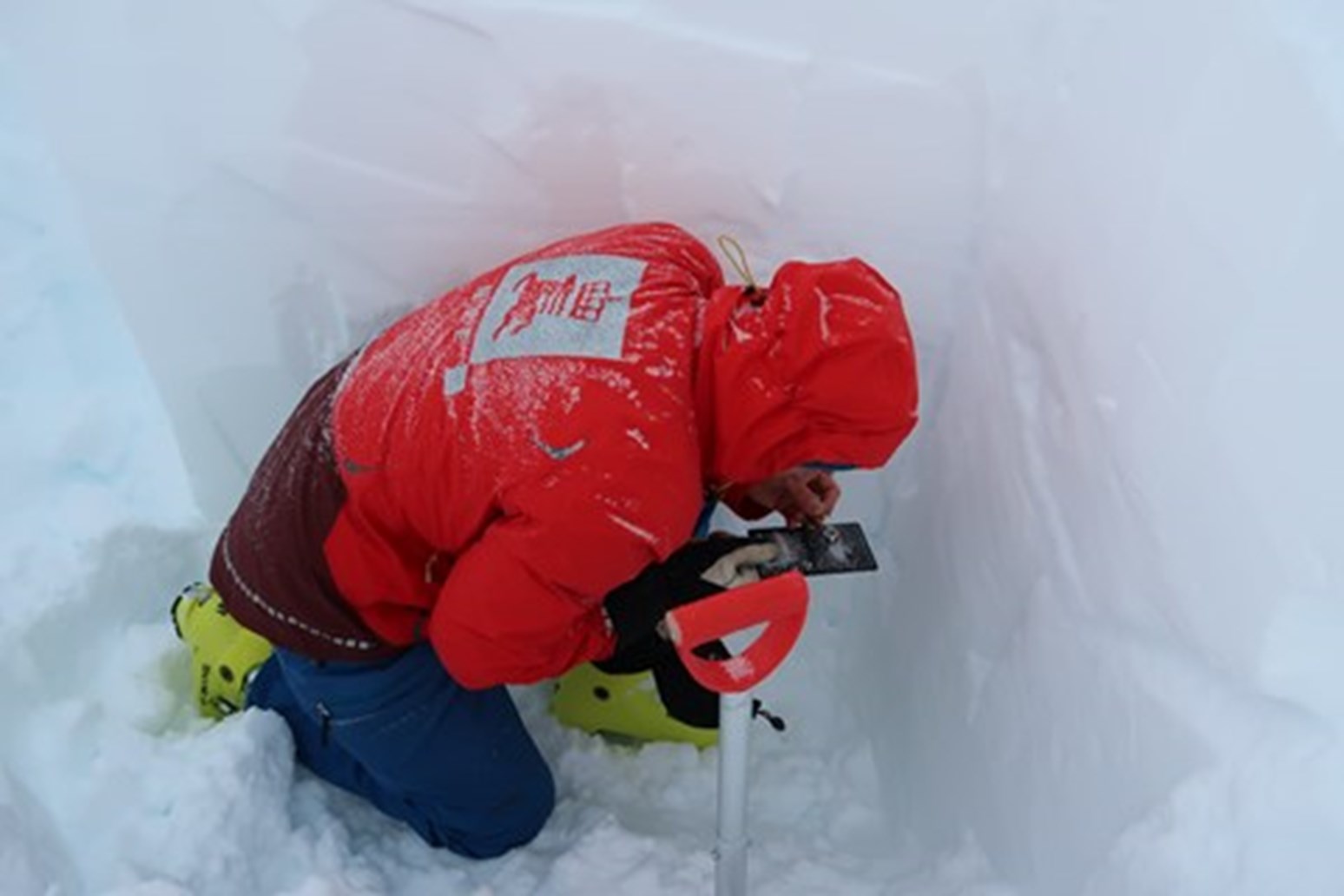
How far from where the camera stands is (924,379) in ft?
5.37

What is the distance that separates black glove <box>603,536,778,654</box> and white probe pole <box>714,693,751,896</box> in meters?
0.12

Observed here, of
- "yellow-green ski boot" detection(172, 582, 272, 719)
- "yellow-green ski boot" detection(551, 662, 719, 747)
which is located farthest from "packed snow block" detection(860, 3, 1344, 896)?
"yellow-green ski boot" detection(172, 582, 272, 719)

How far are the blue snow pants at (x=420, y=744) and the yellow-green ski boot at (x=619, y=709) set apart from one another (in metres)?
0.15

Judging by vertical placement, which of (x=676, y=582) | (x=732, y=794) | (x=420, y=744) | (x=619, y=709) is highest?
(x=676, y=582)

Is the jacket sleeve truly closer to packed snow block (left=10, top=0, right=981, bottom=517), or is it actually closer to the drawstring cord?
the drawstring cord

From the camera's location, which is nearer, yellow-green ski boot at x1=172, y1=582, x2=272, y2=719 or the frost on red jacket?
the frost on red jacket

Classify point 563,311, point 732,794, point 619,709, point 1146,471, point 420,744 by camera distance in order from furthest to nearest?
point 619,709 < point 420,744 < point 732,794 < point 563,311 < point 1146,471

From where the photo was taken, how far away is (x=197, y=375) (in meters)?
1.83

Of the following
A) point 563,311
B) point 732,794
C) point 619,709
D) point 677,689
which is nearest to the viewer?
point 563,311

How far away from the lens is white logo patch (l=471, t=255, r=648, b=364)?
1.24m

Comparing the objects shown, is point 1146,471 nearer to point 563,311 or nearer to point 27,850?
point 563,311

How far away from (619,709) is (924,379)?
2.03 feet

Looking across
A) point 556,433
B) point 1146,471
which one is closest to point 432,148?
point 556,433

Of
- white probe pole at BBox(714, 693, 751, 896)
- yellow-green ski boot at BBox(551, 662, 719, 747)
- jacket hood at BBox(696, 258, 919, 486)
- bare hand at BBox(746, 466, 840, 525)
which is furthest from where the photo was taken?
yellow-green ski boot at BBox(551, 662, 719, 747)
